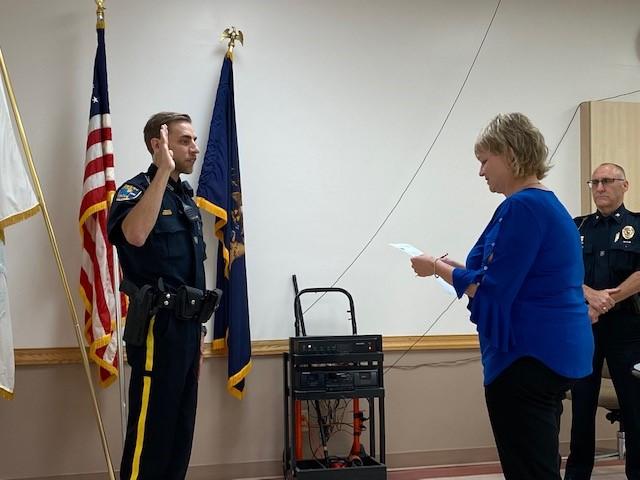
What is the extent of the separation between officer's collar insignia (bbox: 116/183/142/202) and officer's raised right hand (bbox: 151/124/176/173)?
12 cm

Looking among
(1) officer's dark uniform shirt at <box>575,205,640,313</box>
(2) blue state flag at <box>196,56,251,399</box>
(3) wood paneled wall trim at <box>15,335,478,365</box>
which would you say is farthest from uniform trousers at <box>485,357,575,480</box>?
(3) wood paneled wall trim at <box>15,335,478,365</box>

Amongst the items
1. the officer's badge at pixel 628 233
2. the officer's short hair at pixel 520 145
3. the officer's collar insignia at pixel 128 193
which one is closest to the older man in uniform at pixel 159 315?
the officer's collar insignia at pixel 128 193

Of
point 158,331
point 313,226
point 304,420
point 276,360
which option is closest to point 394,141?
point 313,226

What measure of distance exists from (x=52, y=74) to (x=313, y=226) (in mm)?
1575

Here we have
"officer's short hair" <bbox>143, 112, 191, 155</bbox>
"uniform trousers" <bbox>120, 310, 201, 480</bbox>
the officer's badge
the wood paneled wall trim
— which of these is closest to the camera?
"uniform trousers" <bbox>120, 310, 201, 480</bbox>

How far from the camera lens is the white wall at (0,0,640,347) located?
3.43 meters

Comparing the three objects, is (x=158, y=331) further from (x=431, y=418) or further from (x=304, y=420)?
(x=431, y=418)

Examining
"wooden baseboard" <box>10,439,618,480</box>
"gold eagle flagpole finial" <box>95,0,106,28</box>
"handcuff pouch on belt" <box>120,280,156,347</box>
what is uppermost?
"gold eagle flagpole finial" <box>95,0,106,28</box>

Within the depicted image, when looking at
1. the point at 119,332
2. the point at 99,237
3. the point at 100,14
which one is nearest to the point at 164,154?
the point at 99,237

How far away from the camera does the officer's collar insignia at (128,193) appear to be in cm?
237

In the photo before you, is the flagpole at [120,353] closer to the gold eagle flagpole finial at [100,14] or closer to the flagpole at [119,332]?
the flagpole at [119,332]

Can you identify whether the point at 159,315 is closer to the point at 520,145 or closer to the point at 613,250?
the point at 520,145

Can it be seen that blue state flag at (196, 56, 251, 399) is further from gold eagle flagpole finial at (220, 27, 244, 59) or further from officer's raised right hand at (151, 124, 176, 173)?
officer's raised right hand at (151, 124, 176, 173)

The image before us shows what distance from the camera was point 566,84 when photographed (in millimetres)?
4113
